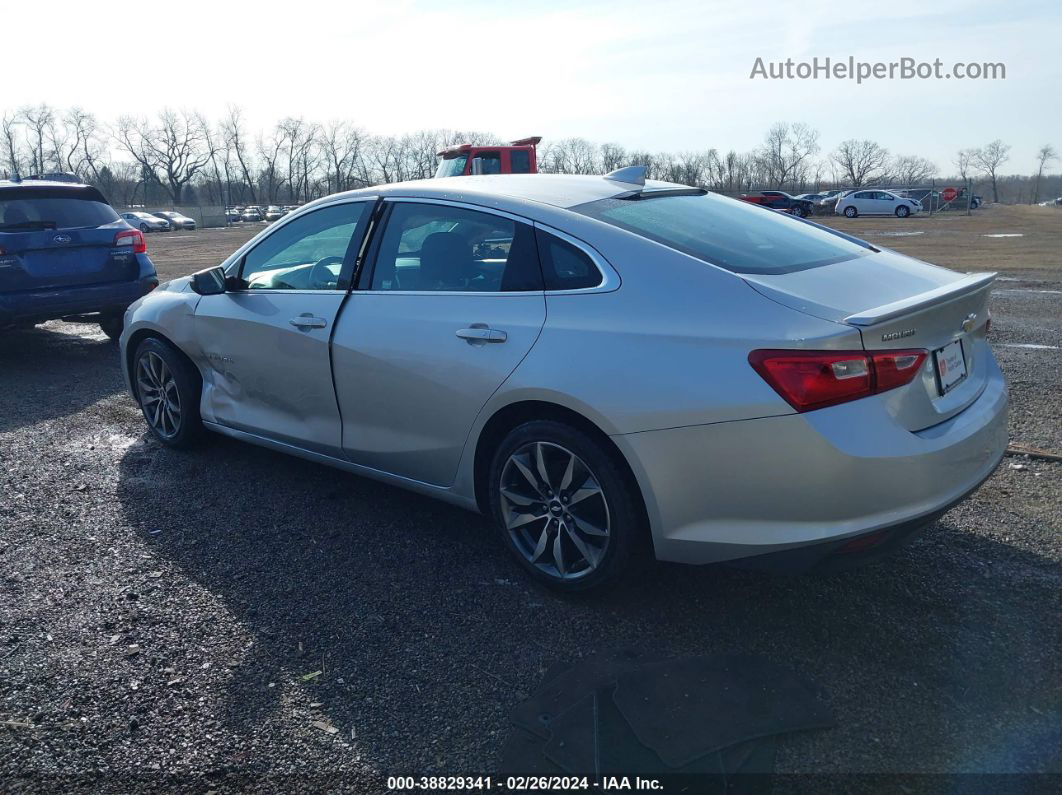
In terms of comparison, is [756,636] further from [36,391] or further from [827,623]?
[36,391]

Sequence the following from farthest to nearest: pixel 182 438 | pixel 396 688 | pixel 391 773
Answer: pixel 182 438
pixel 396 688
pixel 391 773

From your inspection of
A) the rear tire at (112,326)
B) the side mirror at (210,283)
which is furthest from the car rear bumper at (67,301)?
the side mirror at (210,283)

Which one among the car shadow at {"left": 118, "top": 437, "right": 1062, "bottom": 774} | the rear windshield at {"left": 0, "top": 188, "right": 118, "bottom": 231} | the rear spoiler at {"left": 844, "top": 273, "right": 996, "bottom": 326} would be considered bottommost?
the car shadow at {"left": 118, "top": 437, "right": 1062, "bottom": 774}

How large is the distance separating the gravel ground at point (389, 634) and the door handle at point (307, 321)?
0.97 m

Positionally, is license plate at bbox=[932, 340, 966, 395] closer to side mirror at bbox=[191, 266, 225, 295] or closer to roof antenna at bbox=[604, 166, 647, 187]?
roof antenna at bbox=[604, 166, 647, 187]

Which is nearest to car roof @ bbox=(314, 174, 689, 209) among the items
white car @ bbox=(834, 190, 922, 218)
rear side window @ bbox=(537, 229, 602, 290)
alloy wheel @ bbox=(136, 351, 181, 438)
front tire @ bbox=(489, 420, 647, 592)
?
rear side window @ bbox=(537, 229, 602, 290)

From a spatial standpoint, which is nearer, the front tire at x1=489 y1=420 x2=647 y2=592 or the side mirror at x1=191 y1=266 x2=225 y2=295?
the front tire at x1=489 y1=420 x2=647 y2=592

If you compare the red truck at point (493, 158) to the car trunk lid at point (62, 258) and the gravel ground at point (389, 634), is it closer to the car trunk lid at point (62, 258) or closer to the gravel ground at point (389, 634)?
the car trunk lid at point (62, 258)

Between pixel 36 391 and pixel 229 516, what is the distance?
12.6ft

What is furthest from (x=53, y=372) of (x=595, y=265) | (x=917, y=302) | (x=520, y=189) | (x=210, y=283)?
(x=917, y=302)

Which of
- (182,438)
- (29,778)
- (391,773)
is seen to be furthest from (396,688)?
(182,438)

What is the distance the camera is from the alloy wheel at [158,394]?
17.7 ft

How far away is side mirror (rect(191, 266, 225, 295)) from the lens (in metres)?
4.87

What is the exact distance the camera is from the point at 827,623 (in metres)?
3.28
